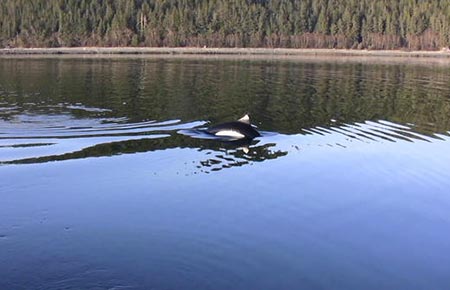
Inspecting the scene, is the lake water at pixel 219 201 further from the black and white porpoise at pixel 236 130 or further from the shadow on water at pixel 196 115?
the black and white porpoise at pixel 236 130

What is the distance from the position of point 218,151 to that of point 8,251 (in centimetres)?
1336

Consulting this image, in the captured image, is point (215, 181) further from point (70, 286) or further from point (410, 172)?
point (70, 286)

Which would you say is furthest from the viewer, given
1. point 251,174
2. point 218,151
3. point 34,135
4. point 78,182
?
point 34,135

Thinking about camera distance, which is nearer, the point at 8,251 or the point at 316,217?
the point at 8,251

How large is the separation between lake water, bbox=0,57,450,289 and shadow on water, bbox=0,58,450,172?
0.19 metres

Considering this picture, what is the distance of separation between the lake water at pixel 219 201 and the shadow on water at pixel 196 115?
19cm

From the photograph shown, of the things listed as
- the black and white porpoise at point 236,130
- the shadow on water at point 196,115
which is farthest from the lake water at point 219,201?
the black and white porpoise at point 236,130

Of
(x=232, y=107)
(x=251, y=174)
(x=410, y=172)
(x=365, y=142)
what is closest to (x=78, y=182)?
(x=251, y=174)

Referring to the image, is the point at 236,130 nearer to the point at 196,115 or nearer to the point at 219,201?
the point at 196,115

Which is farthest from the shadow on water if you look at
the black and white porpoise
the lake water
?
the black and white porpoise

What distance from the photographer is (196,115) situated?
126ft

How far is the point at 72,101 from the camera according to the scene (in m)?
45.7

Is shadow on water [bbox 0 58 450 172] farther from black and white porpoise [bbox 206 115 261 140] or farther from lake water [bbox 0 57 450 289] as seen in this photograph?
black and white porpoise [bbox 206 115 261 140]

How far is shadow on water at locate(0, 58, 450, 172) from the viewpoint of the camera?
28078 mm
